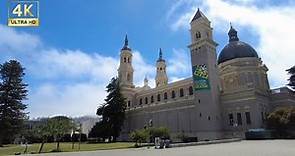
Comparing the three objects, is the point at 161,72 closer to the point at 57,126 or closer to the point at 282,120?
the point at 282,120

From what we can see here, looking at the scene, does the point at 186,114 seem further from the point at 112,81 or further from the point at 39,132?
the point at 39,132

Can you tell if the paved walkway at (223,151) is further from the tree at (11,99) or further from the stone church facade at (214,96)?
the tree at (11,99)

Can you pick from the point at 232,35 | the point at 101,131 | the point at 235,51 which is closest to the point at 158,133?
the point at 101,131

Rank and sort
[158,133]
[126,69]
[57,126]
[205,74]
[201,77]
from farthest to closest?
[126,69] < [201,77] < [205,74] < [57,126] < [158,133]

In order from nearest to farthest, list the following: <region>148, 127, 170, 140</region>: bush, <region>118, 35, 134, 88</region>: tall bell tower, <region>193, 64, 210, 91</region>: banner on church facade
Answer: <region>148, 127, 170, 140</region>: bush < <region>193, 64, 210, 91</region>: banner on church facade < <region>118, 35, 134, 88</region>: tall bell tower

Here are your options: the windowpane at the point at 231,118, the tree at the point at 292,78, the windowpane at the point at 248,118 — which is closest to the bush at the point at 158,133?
the windowpane at the point at 231,118

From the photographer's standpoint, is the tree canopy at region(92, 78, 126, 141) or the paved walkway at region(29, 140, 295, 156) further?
the tree canopy at region(92, 78, 126, 141)

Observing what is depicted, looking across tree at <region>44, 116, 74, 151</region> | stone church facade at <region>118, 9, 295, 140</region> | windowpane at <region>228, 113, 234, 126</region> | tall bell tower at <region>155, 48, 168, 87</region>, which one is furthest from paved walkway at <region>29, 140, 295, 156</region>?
tall bell tower at <region>155, 48, 168, 87</region>

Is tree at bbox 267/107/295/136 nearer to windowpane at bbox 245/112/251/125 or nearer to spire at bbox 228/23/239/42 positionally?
windowpane at bbox 245/112/251/125

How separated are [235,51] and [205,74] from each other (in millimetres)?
11107

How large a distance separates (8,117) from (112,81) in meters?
23.2

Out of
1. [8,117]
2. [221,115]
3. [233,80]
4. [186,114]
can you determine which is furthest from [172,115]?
[8,117]

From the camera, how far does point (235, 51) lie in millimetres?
57188

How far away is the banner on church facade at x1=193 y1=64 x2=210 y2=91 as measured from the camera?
50.2m
